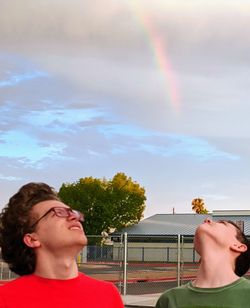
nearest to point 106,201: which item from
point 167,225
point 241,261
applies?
point 167,225

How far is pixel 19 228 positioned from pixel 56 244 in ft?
0.70

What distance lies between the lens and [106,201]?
8475 cm

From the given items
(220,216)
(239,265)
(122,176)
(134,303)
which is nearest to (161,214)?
(122,176)

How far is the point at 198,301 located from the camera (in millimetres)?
3129

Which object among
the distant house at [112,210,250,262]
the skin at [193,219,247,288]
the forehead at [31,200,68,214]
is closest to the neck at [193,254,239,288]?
the skin at [193,219,247,288]

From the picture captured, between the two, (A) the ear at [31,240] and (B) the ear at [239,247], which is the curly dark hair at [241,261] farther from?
(A) the ear at [31,240]

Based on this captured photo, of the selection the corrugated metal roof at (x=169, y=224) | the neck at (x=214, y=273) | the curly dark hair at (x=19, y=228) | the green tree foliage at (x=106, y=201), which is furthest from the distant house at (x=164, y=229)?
the curly dark hair at (x=19, y=228)

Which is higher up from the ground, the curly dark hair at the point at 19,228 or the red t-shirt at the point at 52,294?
the curly dark hair at the point at 19,228

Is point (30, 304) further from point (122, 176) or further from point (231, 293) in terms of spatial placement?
point (122, 176)

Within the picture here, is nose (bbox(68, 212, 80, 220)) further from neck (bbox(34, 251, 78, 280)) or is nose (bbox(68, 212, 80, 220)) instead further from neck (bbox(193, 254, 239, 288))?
neck (bbox(193, 254, 239, 288))

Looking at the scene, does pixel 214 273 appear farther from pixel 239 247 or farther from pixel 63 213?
pixel 63 213

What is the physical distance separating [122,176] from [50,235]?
86.8 m

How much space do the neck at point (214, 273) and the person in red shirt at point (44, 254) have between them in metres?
0.40

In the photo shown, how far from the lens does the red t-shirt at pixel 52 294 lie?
299 centimetres
